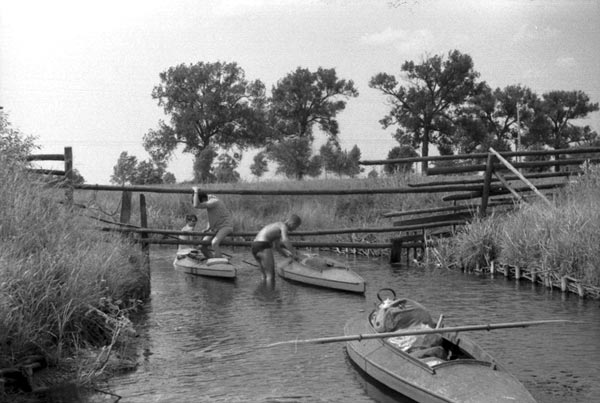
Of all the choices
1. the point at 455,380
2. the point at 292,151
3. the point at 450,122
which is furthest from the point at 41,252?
the point at 450,122

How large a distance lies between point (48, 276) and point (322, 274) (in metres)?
7.08

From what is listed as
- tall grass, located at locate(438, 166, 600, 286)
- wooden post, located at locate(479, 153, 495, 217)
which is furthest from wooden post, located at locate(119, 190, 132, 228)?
wooden post, located at locate(479, 153, 495, 217)

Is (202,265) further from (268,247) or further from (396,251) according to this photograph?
(396,251)

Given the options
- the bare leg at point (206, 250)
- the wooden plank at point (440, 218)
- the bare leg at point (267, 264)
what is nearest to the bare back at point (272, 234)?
the bare leg at point (267, 264)

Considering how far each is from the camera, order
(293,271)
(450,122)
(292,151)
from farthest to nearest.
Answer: (450,122), (292,151), (293,271)

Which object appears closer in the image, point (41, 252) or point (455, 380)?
point (455, 380)

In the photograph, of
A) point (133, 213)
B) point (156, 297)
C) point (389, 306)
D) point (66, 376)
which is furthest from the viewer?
point (133, 213)

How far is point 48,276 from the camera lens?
9383 mm

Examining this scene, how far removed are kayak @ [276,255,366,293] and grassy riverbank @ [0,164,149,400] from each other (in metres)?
4.10

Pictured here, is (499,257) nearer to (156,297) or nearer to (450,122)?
(156,297)

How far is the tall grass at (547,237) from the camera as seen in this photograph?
555 inches

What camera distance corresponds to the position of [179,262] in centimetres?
1870

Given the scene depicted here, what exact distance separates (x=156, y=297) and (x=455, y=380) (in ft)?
27.4

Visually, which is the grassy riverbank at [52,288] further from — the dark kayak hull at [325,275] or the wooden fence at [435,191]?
the wooden fence at [435,191]
